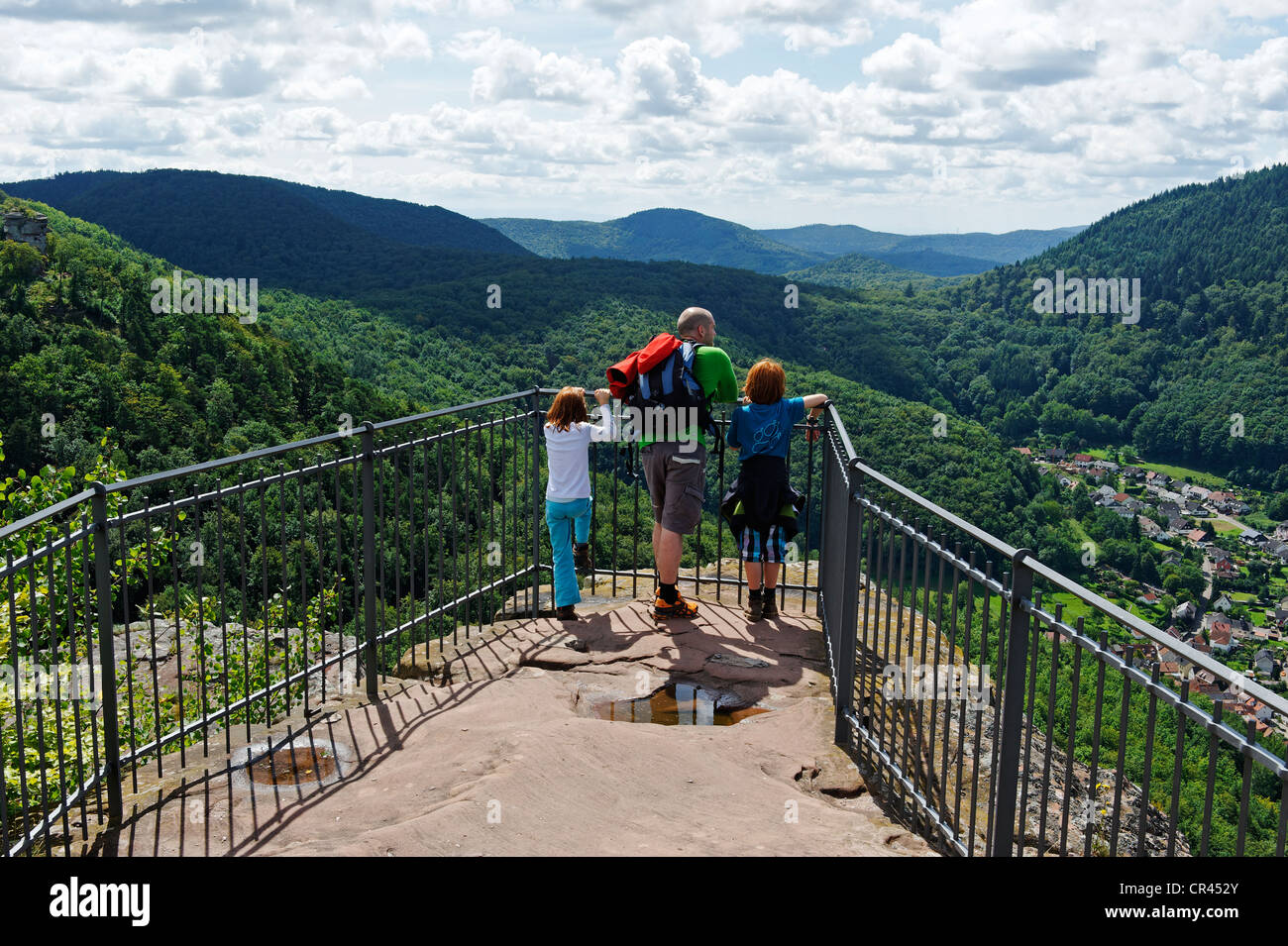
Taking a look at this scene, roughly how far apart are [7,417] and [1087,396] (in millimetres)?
93697

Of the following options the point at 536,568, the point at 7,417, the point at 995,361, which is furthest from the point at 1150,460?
the point at 536,568

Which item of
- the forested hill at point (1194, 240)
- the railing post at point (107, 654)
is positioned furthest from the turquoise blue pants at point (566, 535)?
the forested hill at point (1194, 240)

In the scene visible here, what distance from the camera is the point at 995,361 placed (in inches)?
4161

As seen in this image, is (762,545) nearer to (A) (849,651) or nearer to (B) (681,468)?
(B) (681,468)

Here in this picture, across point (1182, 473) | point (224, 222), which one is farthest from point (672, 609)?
point (224, 222)

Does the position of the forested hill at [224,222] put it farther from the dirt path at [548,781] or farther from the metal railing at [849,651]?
the dirt path at [548,781]

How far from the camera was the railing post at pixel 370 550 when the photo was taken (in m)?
4.97

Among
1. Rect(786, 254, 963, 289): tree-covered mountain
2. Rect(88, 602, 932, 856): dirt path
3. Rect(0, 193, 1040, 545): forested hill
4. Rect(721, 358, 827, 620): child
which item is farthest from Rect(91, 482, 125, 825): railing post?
Rect(786, 254, 963, 289): tree-covered mountain

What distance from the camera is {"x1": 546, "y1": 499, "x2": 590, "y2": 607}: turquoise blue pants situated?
6.43 m

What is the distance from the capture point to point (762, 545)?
6.34 m

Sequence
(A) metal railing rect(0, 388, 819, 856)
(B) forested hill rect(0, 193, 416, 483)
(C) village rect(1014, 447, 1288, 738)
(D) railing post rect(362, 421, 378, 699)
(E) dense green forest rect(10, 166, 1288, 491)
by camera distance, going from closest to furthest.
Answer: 1. (A) metal railing rect(0, 388, 819, 856)
2. (D) railing post rect(362, 421, 378, 699)
3. (B) forested hill rect(0, 193, 416, 483)
4. (C) village rect(1014, 447, 1288, 738)
5. (E) dense green forest rect(10, 166, 1288, 491)

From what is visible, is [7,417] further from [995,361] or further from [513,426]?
[995,361]

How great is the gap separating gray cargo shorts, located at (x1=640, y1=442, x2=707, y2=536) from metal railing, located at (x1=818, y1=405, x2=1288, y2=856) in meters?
0.82

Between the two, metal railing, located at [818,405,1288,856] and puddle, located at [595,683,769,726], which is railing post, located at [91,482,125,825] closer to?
puddle, located at [595,683,769,726]
